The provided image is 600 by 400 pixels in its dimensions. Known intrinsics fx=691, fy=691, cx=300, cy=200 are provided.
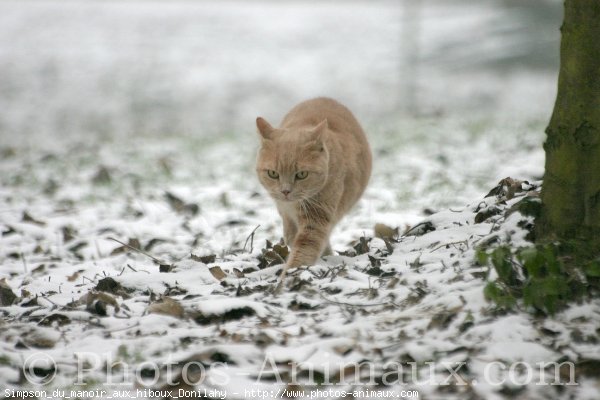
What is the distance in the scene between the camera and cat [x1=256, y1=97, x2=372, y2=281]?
4.54m

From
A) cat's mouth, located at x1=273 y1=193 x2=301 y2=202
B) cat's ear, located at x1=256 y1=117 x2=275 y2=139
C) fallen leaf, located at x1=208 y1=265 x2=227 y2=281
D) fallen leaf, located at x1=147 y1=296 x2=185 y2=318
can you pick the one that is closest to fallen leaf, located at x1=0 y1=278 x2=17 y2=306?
fallen leaf, located at x1=147 y1=296 x2=185 y2=318

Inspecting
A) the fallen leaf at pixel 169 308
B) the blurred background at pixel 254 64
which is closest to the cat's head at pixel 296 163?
the fallen leaf at pixel 169 308

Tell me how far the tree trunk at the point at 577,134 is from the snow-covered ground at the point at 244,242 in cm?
32

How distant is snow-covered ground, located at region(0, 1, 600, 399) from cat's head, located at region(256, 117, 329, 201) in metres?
0.42

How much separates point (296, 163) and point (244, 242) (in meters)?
1.10

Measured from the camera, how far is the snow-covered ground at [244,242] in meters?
2.78

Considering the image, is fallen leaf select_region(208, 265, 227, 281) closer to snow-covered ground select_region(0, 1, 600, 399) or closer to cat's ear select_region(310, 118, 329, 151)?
snow-covered ground select_region(0, 1, 600, 399)

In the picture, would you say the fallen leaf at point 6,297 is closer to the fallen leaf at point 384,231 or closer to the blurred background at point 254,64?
the fallen leaf at point 384,231

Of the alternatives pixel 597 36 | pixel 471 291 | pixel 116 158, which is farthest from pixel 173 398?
pixel 116 158

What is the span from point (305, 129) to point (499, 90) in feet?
38.1

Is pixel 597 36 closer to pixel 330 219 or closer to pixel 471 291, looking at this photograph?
pixel 471 291

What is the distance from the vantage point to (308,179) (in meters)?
4.59

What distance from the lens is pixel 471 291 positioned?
10.2 ft

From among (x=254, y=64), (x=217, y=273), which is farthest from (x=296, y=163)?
(x=254, y=64)
